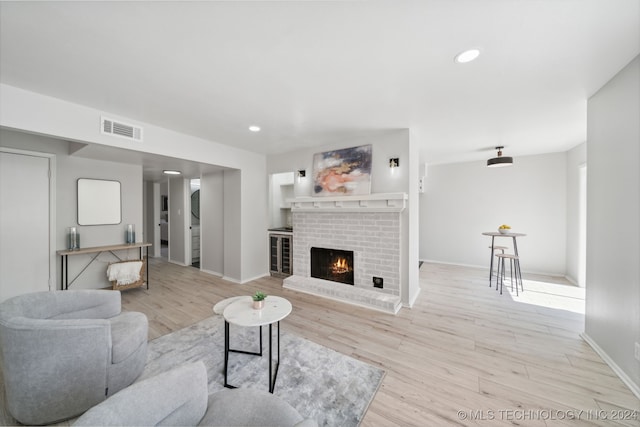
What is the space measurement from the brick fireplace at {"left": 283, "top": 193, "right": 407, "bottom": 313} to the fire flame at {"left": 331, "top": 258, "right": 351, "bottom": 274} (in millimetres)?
151

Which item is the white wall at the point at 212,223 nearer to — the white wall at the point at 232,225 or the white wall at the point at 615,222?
the white wall at the point at 232,225

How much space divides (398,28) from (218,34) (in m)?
1.16

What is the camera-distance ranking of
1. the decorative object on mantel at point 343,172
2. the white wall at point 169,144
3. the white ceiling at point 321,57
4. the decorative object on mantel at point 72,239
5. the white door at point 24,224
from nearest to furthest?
1. the white ceiling at point 321,57
2. the white wall at point 169,144
3. the white door at point 24,224
4. the decorative object on mantel at point 72,239
5. the decorative object on mantel at point 343,172

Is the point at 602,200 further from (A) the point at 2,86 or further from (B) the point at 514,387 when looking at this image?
(A) the point at 2,86

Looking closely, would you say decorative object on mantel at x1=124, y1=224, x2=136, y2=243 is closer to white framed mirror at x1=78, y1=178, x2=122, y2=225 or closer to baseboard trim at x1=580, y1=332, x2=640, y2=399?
white framed mirror at x1=78, y1=178, x2=122, y2=225

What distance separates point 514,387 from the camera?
1794 mm

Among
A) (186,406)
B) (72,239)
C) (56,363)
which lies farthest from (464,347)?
(72,239)

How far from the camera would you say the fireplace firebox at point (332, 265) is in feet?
12.3

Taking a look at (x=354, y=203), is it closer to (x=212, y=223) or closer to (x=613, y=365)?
(x=613, y=365)

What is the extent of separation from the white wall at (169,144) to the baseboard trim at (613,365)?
15.3 feet

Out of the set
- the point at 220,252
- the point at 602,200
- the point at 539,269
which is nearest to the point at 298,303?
the point at 220,252

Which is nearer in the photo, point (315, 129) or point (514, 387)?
point (514, 387)

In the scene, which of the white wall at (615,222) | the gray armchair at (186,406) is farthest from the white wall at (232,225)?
the white wall at (615,222)

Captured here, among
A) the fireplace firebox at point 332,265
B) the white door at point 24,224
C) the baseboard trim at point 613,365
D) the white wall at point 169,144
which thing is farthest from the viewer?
the fireplace firebox at point 332,265
